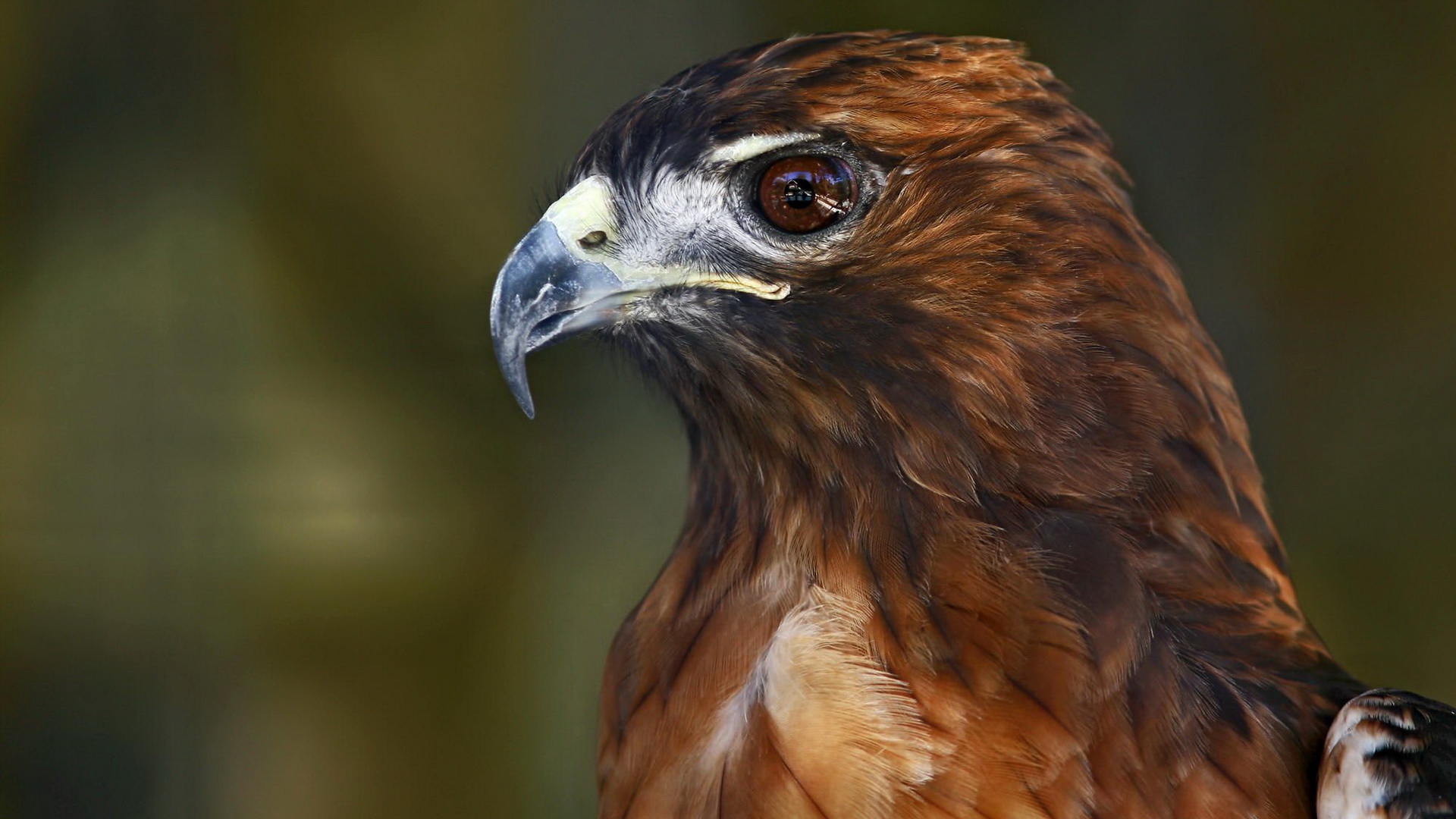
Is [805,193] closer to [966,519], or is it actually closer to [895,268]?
[895,268]

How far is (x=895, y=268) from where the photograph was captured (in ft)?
4.71

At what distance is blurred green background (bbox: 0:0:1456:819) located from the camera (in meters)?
3.27

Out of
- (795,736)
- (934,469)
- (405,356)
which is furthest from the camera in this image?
(405,356)

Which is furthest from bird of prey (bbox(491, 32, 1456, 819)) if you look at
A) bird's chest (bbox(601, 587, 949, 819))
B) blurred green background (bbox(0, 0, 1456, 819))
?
blurred green background (bbox(0, 0, 1456, 819))

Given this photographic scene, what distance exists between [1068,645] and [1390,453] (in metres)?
2.61

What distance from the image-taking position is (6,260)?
10.7 ft

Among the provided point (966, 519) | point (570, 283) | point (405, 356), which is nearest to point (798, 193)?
point (570, 283)

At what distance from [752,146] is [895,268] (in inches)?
8.4

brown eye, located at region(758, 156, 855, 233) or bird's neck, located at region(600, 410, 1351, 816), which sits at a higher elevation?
brown eye, located at region(758, 156, 855, 233)

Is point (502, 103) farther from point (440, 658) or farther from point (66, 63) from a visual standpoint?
point (440, 658)

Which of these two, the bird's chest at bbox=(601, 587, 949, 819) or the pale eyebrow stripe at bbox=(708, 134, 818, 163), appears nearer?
the bird's chest at bbox=(601, 587, 949, 819)

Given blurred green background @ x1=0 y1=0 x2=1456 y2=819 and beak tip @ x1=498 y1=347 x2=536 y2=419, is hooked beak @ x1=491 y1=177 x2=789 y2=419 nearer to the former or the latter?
beak tip @ x1=498 y1=347 x2=536 y2=419

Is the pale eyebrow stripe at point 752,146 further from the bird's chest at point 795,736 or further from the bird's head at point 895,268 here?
the bird's chest at point 795,736

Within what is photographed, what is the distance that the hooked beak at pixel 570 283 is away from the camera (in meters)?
1.42
